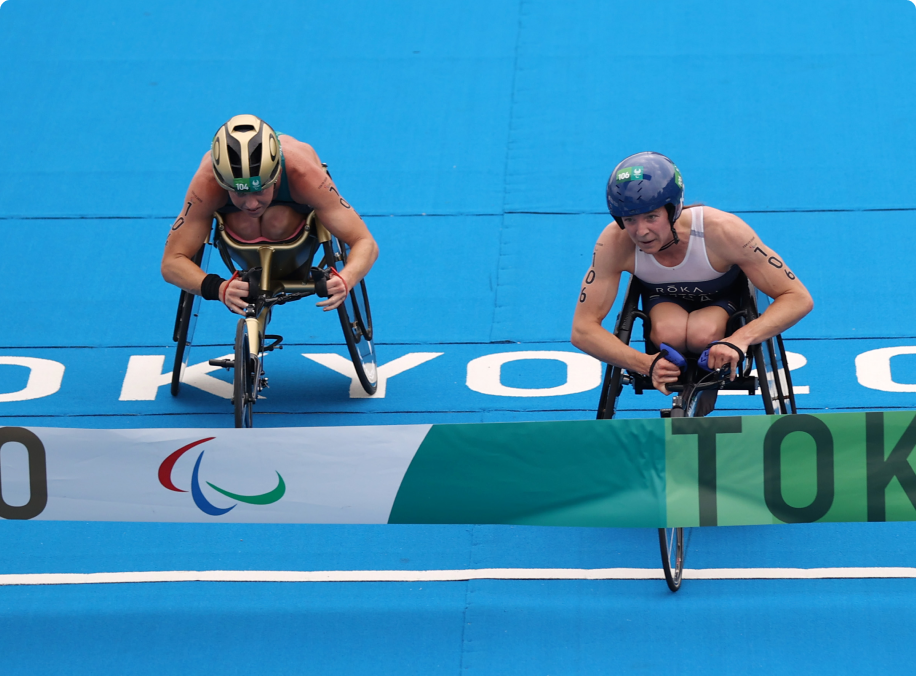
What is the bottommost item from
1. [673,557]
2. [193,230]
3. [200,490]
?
[673,557]

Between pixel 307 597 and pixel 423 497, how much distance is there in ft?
3.03

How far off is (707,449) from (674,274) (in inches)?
→ 35.2

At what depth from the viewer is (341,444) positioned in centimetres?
405

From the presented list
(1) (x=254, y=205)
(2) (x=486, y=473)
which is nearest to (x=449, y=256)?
(1) (x=254, y=205)

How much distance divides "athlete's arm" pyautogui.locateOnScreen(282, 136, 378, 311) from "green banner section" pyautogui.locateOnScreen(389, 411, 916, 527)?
1590 millimetres

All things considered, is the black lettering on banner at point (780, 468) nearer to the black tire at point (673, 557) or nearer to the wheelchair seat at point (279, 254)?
→ the black tire at point (673, 557)

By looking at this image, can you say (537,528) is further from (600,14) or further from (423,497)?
(600,14)

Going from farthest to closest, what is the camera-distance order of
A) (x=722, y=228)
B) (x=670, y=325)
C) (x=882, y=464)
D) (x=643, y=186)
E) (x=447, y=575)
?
(x=447, y=575) → (x=670, y=325) → (x=722, y=228) → (x=643, y=186) → (x=882, y=464)

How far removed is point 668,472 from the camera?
3.99 meters

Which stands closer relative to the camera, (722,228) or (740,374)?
(722,228)

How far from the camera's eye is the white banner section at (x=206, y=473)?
4.06 metres

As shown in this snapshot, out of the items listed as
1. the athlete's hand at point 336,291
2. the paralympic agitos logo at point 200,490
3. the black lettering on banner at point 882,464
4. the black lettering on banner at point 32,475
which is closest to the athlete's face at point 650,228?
the black lettering on banner at point 882,464

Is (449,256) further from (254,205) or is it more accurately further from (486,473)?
(486,473)

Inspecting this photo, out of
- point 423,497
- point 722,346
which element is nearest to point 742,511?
point 722,346
